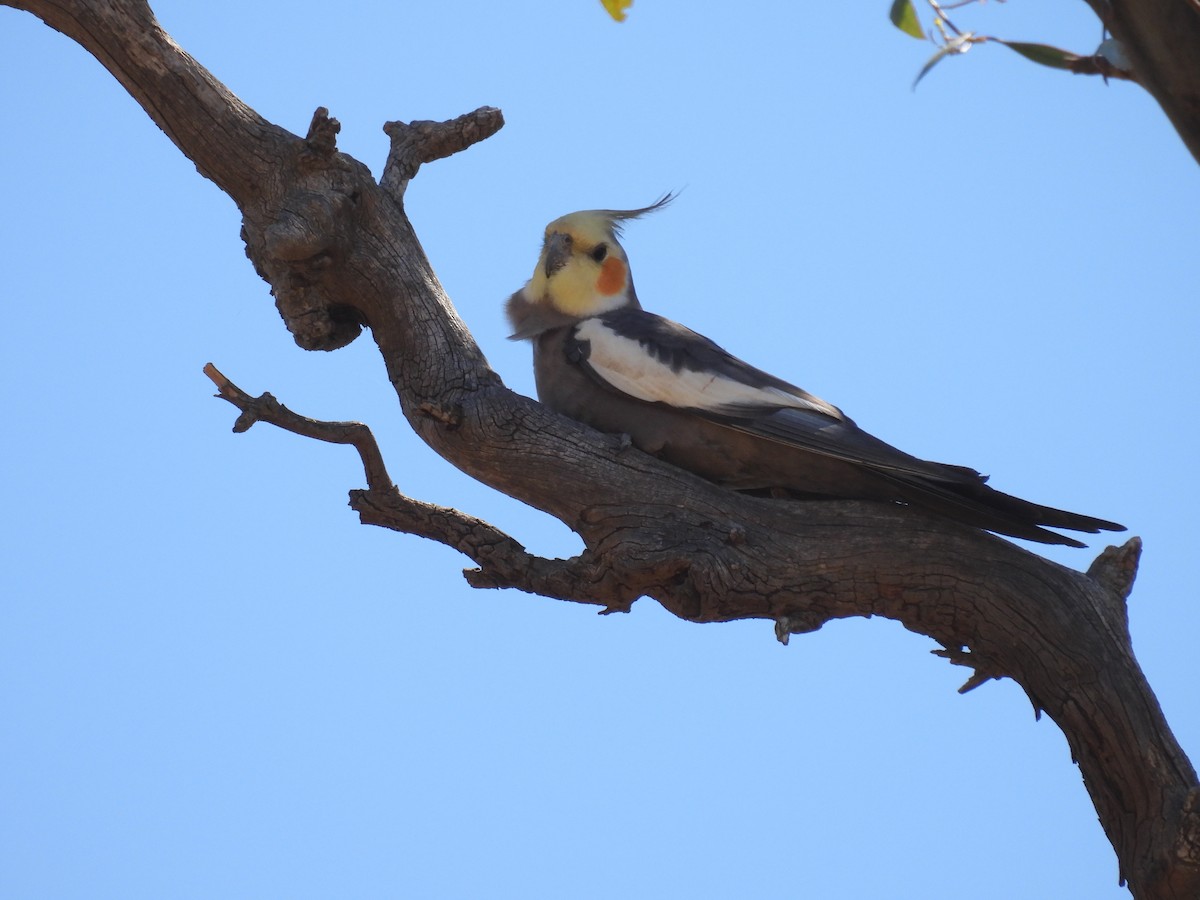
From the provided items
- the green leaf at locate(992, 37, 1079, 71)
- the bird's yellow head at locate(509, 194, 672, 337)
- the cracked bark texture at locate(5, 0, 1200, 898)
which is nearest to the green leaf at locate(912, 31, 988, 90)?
the green leaf at locate(992, 37, 1079, 71)

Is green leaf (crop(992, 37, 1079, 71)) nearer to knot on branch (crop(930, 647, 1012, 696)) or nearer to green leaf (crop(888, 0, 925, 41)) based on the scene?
green leaf (crop(888, 0, 925, 41))

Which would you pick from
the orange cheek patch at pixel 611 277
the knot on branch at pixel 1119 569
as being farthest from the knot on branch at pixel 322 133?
the knot on branch at pixel 1119 569

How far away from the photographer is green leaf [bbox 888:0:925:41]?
2.71 meters

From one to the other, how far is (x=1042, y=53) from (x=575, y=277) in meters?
3.84

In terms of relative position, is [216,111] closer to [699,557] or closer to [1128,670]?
[699,557]

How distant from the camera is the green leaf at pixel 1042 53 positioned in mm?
2590

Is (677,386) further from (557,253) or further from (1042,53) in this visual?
(1042,53)

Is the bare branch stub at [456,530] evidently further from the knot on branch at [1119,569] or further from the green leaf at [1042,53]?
the green leaf at [1042,53]

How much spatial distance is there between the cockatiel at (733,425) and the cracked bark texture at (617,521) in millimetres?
166

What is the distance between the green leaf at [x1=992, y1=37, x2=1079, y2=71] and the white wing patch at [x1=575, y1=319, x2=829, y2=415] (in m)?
2.75

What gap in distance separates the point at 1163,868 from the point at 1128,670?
755mm

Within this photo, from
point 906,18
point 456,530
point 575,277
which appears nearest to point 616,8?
point 906,18

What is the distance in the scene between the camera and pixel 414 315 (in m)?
5.58

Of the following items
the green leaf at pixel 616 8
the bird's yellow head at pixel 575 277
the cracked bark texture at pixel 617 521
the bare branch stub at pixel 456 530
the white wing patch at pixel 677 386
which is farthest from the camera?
the bird's yellow head at pixel 575 277
